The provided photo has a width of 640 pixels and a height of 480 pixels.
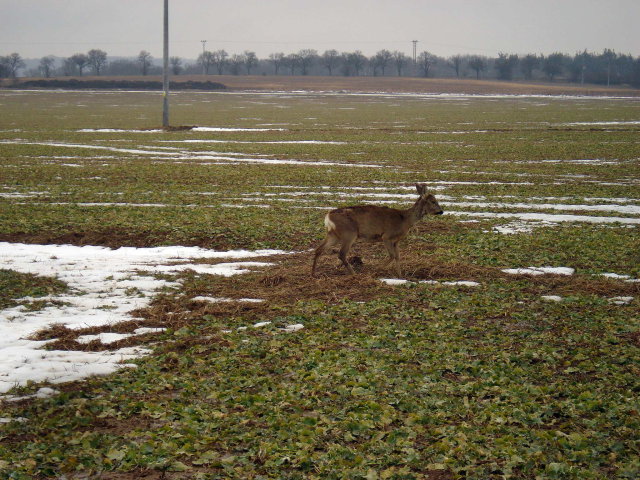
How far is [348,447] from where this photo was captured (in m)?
6.92

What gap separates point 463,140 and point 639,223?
28.0 meters

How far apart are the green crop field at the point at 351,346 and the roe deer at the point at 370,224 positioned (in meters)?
0.53

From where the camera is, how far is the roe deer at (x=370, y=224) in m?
13.1

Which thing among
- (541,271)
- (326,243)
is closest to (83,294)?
(326,243)

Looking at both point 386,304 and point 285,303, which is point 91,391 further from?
point 386,304

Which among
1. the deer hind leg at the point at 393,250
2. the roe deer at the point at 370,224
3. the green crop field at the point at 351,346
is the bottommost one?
the green crop field at the point at 351,346

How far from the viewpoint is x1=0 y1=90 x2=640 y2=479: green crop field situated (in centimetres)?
681

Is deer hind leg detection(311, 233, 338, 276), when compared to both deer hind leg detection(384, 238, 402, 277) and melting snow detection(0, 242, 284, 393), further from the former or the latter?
melting snow detection(0, 242, 284, 393)

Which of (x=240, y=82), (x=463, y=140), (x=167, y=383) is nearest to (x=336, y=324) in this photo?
(x=167, y=383)

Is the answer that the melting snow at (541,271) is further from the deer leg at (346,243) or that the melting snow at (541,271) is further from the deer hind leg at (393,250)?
the deer leg at (346,243)

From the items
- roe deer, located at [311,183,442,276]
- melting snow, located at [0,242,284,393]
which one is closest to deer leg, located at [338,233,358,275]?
roe deer, located at [311,183,442,276]

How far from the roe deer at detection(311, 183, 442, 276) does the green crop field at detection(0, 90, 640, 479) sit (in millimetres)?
534

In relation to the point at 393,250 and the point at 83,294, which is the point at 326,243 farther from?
the point at 83,294

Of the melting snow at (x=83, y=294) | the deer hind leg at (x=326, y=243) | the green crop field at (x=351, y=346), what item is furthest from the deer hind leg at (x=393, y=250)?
the melting snow at (x=83, y=294)
